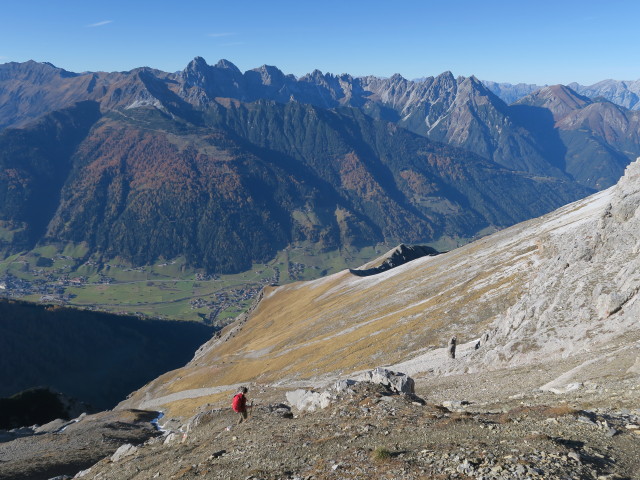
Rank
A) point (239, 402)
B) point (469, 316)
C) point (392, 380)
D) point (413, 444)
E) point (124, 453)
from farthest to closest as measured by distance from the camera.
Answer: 1. point (469, 316)
2. point (124, 453)
3. point (392, 380)
4. point (239, 402)
5. point (413, 444)

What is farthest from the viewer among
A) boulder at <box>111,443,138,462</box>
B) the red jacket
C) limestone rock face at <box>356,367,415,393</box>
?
boulder at <box>111,443,138,462</box>

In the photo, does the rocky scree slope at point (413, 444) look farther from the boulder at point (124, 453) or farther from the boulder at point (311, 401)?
the boulder at point (124, 453)

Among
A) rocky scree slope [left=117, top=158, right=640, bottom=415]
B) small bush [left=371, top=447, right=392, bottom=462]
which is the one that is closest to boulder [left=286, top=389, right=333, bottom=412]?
small bush [left=371, top=447, right=392, bottom=462]

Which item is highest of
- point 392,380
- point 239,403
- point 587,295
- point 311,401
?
point 239,403

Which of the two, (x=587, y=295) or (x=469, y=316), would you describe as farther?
(x=469, y=316)

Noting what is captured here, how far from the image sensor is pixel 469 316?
249 ft

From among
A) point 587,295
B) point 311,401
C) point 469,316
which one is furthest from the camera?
point 469,316

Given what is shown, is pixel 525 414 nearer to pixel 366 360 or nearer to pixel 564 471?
pixel 564 471

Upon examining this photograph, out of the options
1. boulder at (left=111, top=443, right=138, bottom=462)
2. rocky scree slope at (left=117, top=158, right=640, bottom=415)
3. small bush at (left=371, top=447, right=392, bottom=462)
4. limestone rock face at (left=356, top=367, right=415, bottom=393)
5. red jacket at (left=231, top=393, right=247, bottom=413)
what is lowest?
rocky scree slope at (left=117, top=158, right=640, bottom=415)

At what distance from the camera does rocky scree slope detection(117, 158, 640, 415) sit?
144 feet

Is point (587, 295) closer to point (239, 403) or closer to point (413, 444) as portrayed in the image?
point (413, 444)

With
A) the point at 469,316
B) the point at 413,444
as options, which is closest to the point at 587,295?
the point at 469,316

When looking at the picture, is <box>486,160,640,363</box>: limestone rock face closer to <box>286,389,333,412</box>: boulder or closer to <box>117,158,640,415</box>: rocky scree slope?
<box>117,158,640,415</box>: rocky scree slope

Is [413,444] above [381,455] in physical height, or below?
below
